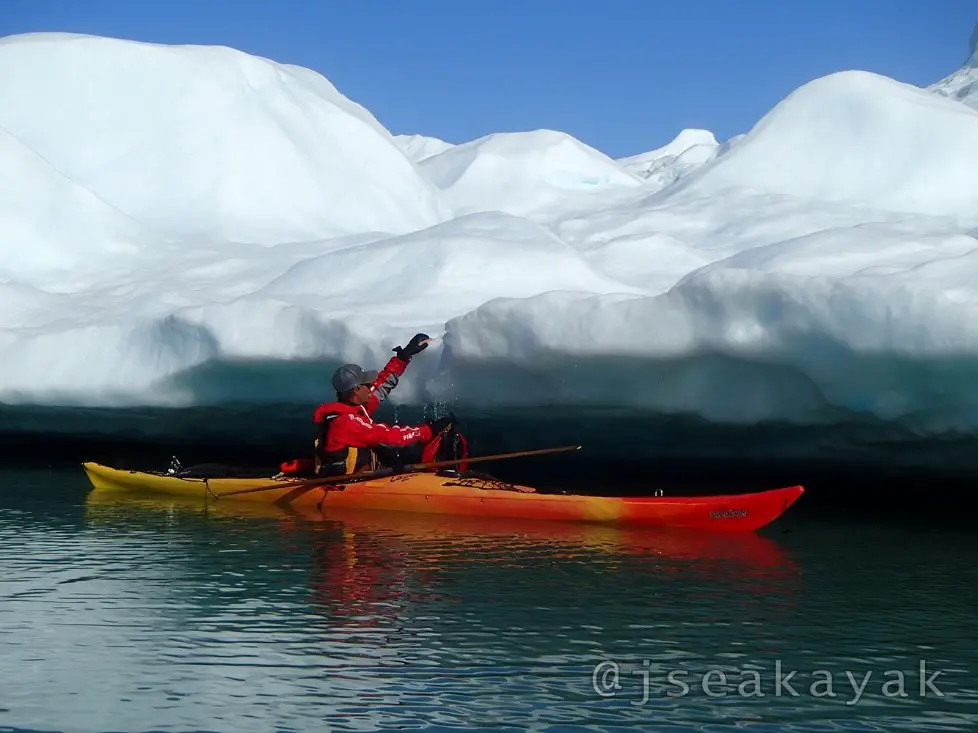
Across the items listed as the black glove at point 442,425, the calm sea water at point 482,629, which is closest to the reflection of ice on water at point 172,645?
the calm sea water at point 482,629

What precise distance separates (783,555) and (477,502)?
255 cm

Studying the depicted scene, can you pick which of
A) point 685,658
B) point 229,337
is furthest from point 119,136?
point 685,658

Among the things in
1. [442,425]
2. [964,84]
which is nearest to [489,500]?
[442,425]

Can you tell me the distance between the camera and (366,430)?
10211 mm

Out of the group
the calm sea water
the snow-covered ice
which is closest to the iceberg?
the snow-covered ice

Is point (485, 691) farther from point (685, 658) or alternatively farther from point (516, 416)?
point (516, 416)

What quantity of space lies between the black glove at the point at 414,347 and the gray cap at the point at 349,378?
346mm

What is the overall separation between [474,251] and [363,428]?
3773mm

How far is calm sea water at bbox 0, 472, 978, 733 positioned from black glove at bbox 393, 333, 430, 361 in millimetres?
1496

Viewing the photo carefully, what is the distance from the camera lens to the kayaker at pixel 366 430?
1020 cm

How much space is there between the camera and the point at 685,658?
560 centimetres

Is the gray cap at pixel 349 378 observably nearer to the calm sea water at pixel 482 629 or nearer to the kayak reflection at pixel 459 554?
the kayak reflection at pixel 459 554

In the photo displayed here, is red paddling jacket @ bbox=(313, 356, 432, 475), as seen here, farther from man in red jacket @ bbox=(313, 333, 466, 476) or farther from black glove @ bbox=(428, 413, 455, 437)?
black glove @ bbox=(428, 413, 455, 437)

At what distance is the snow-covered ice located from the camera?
8.98 m
